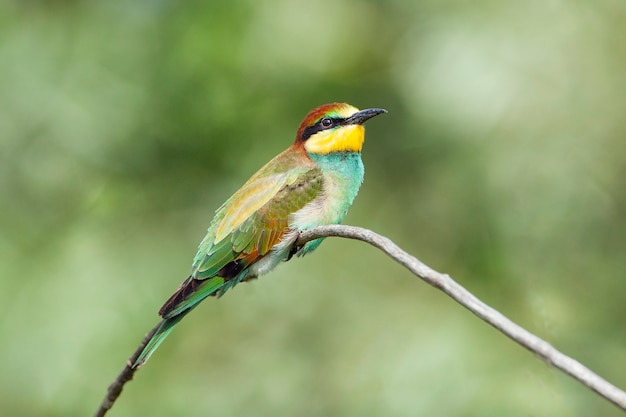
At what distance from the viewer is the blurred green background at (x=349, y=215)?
4078 millimetres

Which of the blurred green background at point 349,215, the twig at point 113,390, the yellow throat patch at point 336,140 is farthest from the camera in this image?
the blurred green background at point 349,215

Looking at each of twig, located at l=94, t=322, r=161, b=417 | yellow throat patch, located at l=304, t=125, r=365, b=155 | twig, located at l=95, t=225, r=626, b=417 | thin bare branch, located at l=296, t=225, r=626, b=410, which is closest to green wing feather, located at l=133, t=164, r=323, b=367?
yellow throat patch, located at l=304, t=125, r=365, b=155

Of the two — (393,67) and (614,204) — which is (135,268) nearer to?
(393,67)

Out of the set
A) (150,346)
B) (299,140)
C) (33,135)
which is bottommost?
(150,346)

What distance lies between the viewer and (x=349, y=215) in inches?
182

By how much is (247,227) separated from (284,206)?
5.8 inches

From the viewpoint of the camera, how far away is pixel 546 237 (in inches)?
166

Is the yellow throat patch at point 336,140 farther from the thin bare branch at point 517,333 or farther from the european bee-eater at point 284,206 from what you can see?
the thin bare branch at point 517,333

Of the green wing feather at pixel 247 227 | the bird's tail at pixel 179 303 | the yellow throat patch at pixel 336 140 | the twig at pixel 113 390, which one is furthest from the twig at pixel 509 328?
the yellow throat patch at pixel 336 140

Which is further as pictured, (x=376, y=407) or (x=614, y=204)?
(x=614, y=204)

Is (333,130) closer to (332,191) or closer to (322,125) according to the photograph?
(322,125)

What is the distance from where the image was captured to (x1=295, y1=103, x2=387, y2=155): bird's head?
3080 mm

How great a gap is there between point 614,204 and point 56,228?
3.11m

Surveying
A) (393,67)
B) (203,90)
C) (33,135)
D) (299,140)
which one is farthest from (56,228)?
(299,140)
